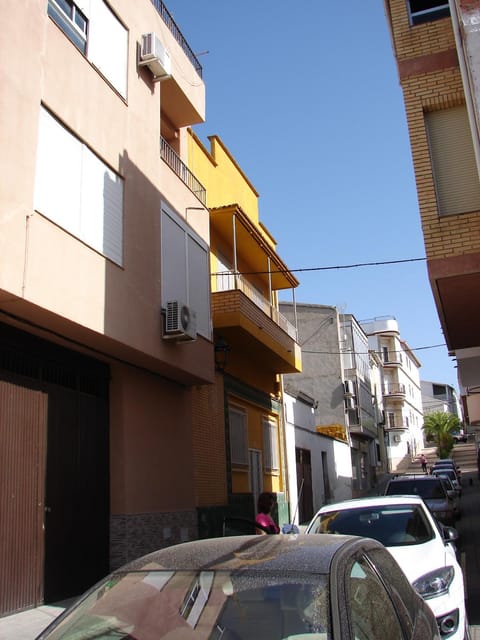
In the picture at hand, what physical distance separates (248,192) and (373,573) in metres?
19.1

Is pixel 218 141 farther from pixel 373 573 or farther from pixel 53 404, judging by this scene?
pixel 373 573

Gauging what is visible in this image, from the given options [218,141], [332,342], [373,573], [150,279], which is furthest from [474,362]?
[332,342]

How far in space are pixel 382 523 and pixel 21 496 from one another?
15.8 feet

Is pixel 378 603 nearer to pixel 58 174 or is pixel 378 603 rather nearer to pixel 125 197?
pixel 58 174

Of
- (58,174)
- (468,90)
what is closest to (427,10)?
(468,90)

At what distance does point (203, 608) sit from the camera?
3.17 m

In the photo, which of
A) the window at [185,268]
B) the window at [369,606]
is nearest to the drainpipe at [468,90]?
the window at [185,268]

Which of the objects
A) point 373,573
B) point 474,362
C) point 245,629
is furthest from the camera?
point 474,362

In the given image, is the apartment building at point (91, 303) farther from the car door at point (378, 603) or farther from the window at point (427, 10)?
the car door at point (378, 603)

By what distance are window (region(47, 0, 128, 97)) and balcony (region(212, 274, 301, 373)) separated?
18.7ft

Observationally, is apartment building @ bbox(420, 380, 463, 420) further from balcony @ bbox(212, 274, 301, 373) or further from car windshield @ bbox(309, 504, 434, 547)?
car windshield @ bbox(309, 504, 434, 547)

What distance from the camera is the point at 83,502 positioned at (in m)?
10.4

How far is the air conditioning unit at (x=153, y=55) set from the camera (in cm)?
1263

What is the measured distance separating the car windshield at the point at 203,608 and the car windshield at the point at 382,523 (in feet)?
14.5
